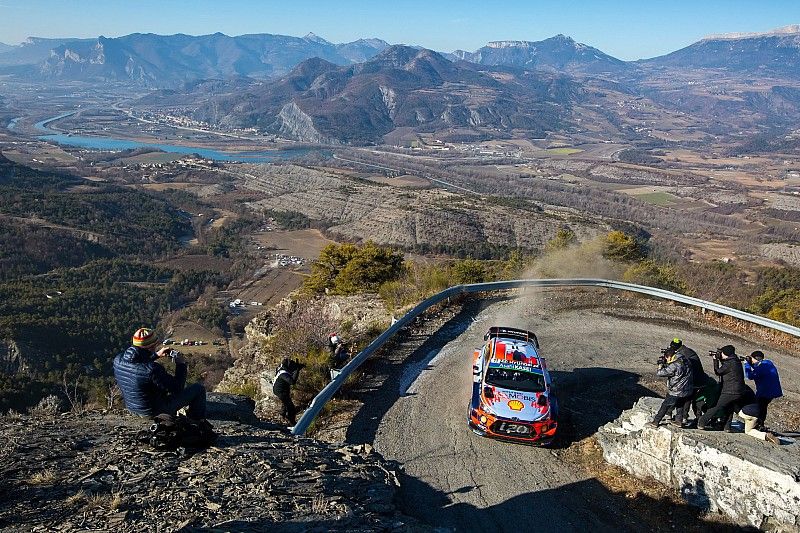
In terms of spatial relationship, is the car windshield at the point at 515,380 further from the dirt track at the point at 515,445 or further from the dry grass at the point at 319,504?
the dry grass at the point at 319,504

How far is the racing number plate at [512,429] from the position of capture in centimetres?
959

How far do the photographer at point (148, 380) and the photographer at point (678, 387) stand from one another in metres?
7.23

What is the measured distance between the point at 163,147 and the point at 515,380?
19879cm

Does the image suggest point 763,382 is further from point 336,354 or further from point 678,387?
point 336,354

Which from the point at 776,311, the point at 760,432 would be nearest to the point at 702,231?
the point at 776,311

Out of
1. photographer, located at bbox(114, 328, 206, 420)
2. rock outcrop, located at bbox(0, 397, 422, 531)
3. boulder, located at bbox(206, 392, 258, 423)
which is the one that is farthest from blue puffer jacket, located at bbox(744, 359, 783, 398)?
photographer, located at bbox(114, 328, 206, 420)

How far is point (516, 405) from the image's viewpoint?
9859 millimetres

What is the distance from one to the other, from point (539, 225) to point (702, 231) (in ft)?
104

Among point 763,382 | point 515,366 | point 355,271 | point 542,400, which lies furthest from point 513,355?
point 355,271

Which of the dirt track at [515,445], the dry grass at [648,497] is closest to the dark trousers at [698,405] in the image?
the dirt track at [515,445]

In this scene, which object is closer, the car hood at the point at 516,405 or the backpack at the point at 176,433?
the backpack at the point at 176,433

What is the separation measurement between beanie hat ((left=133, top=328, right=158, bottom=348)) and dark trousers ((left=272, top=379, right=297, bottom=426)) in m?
3.79

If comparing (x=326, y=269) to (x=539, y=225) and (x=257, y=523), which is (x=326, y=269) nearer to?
(x=257, y=523)

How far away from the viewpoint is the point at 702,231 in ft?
292
